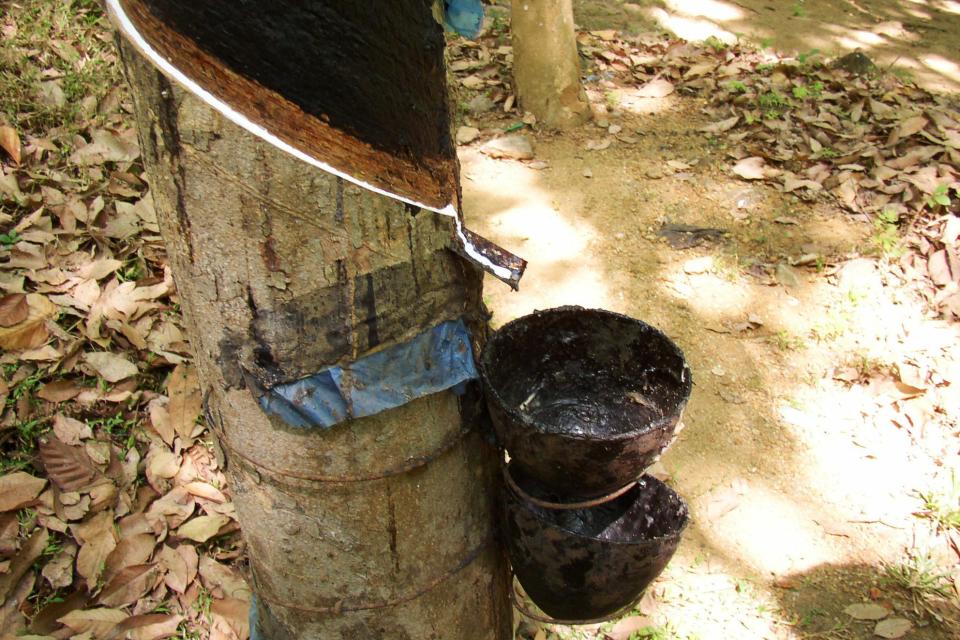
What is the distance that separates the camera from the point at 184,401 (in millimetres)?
2787

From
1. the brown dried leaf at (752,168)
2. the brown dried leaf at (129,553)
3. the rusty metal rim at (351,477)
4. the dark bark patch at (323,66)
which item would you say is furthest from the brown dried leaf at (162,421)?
the brown dried leaf at (752,168)

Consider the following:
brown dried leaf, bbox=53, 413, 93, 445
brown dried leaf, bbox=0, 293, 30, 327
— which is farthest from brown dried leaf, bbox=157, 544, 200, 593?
brown dried leaf, bbox=0, 293, 30, 327

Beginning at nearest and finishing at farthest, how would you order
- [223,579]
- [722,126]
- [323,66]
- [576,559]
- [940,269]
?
[323,66]
[576,559]
[223,579]
[940,269]
[722,126]

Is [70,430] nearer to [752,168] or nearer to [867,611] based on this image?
[867,611]

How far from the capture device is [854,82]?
16.3 feet

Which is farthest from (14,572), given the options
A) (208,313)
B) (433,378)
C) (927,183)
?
(927,183)

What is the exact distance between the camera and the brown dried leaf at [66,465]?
2.49 metres

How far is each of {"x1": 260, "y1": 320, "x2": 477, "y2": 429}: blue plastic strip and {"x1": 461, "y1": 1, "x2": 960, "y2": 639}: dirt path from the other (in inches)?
55.5

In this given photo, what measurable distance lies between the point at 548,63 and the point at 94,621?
3.83 meters

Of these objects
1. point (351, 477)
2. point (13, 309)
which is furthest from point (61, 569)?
point (351, 477)

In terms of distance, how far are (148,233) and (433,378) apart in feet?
7.83

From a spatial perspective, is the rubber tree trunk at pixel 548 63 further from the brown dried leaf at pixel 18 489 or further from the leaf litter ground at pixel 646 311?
the brown dried leaf at pixel 18 489

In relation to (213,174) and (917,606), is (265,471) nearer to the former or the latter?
(213,174)

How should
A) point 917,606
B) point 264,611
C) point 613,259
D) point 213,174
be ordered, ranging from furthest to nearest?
point 613,259 < point 917,606 < point 264,611 < point 213,174
